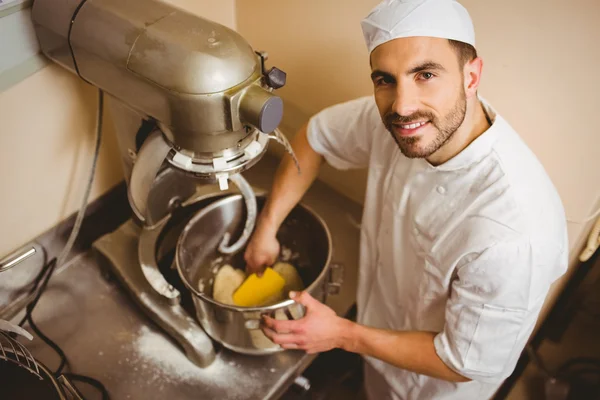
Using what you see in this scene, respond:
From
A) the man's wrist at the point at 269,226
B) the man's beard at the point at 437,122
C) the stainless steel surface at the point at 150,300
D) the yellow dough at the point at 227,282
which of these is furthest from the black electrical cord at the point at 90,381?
the man's beard at the point at 437,122

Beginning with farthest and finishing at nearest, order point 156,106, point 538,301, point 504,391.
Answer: point 504,391
point 538,301
point 156,106

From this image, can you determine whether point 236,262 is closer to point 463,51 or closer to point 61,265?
point 61,265

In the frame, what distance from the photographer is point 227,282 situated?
37.7 inches

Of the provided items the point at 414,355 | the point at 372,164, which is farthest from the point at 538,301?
the point at 372,164

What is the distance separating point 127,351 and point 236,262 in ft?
0.87

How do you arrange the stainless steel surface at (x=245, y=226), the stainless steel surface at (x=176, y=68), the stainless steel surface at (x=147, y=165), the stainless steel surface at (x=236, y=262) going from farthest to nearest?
the stainless steel surface at (x=245, y=226)
the stainless steel surface at (x=236, y=262)
the stainless steel surface at (x=147, y=165)
the stainless steel surface at (x=176, y=68)

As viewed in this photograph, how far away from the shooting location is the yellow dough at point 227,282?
36.6 inches

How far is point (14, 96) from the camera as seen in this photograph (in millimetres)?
776

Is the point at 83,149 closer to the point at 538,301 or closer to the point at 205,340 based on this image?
the point at 205,340

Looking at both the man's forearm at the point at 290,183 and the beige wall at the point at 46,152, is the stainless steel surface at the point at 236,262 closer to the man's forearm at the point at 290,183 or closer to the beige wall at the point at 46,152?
the man's forearm at the point at 290,183

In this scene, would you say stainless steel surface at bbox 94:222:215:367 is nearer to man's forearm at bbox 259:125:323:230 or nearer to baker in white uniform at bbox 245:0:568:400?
baker in white uniform at bbox 245:0:568:400

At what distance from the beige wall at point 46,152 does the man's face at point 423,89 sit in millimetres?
478

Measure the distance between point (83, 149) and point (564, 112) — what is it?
820mm

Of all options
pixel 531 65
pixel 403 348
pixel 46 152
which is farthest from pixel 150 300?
pixel 531 65
